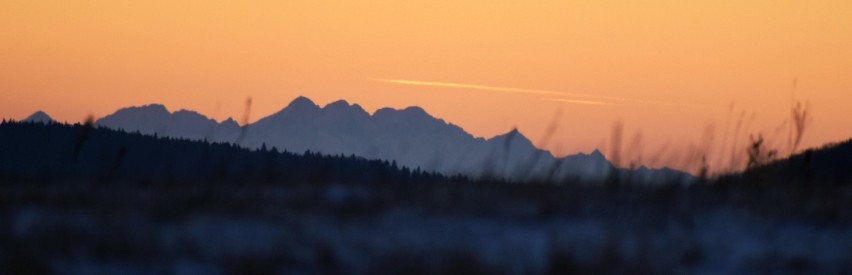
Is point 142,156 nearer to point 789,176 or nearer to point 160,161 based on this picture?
point 160,161

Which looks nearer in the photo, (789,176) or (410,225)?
(410,225)

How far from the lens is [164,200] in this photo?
22.3 ft

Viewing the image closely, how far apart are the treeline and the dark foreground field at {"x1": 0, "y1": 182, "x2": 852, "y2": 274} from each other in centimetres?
84

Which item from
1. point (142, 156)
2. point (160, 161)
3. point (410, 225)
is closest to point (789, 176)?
point (410, 225)

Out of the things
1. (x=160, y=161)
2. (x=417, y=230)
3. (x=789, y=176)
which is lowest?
(x=160, y=161)

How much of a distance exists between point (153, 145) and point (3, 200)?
7308mm

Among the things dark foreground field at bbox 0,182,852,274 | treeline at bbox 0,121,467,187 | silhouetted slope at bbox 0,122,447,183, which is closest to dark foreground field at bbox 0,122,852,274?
dark foreground field at bbox 0,182,852,274

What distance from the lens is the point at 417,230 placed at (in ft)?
20.7

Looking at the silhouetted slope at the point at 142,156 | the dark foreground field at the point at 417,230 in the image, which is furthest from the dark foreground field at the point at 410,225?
the silhouetted slope at the point at 142,156

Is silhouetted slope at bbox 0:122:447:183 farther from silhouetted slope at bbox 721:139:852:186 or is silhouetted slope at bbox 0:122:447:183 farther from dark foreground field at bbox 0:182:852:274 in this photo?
silhouetted slope at bbox 721:139:852:186

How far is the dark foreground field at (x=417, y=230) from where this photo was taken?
5.57 m

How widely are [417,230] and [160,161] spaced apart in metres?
7.18

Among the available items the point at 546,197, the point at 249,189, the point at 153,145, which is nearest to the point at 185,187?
the point at 249,189

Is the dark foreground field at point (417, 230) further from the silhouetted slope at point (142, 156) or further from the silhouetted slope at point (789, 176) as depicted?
the silhouetted slope at point (142, 156)
